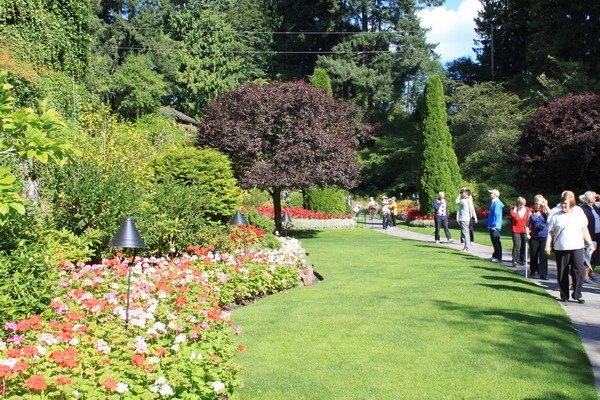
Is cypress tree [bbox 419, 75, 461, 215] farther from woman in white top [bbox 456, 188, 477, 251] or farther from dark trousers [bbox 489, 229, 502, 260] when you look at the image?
dark trousers [bbox 489, 229, 502, 260]

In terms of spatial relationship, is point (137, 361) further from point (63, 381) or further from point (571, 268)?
point (571, 268)

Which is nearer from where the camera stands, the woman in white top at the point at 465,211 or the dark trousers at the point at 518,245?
the dark trousers at the point at 518,245

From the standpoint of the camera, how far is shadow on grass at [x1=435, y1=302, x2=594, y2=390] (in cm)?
494

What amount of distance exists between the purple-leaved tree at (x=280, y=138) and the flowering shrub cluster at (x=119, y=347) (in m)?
11.0

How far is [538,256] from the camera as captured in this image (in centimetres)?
1030

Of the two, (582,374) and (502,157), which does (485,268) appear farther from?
(502,157)

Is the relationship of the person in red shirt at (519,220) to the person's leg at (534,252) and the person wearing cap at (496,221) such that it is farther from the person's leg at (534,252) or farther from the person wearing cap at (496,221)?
the person's leg at (534,252)

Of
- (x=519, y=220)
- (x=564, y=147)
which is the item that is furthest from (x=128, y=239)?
(x=564, y=147)

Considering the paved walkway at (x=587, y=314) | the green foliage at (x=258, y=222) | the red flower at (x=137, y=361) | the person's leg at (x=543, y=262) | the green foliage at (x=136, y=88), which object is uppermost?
the green foliage at (x=136, y=88)

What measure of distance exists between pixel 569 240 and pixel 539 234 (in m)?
2.21

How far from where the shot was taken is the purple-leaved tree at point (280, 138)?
1738 cm

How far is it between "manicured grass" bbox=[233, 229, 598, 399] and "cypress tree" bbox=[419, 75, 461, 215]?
53.3 ft

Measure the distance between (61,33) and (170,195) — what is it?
597cm

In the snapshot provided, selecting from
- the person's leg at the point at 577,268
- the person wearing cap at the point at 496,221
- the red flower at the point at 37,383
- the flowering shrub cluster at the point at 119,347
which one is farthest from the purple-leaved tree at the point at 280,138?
the red flower at the point at 37,383
